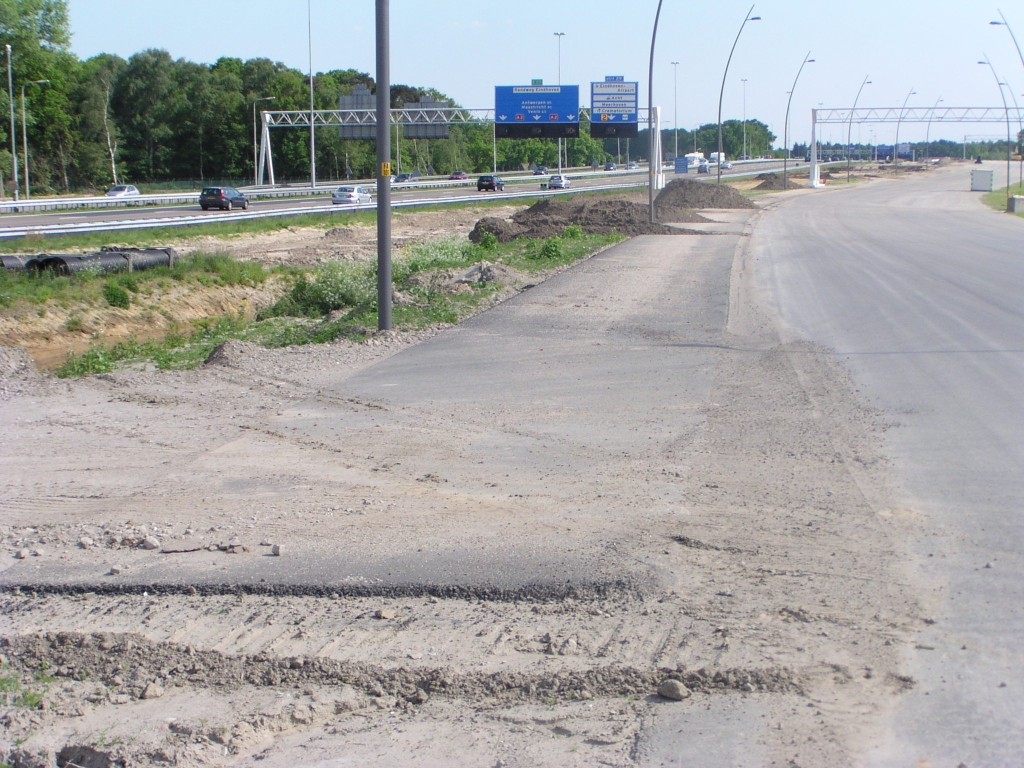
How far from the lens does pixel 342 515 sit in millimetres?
6520

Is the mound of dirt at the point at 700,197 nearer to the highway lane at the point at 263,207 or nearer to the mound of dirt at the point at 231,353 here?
the highway lane at the point at 263,207

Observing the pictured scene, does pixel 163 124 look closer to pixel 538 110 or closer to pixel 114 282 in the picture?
pixel 538 110

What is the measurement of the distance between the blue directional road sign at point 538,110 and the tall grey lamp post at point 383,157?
4276 cm

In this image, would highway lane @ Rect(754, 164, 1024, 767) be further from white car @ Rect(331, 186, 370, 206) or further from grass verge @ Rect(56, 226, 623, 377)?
white car @ Rect(331, 186, 370, 206)

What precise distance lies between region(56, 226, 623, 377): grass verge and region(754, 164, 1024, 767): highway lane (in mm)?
5952

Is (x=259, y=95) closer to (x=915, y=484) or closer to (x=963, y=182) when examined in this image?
(x=963, y=182)

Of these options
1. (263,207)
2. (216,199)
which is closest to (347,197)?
(263,207)

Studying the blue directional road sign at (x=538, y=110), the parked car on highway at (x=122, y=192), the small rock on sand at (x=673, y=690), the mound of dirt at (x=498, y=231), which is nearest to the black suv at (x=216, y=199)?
the parked car on highway at (x=122, y=192)

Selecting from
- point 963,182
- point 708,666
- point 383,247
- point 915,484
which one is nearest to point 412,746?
point 708,666

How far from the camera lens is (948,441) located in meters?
8.06

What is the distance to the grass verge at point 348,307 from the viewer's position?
13.6m

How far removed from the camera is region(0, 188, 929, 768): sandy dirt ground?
393cm

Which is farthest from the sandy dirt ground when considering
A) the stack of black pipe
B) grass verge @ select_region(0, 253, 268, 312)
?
the stack of black pipe

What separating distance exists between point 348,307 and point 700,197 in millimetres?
42022
